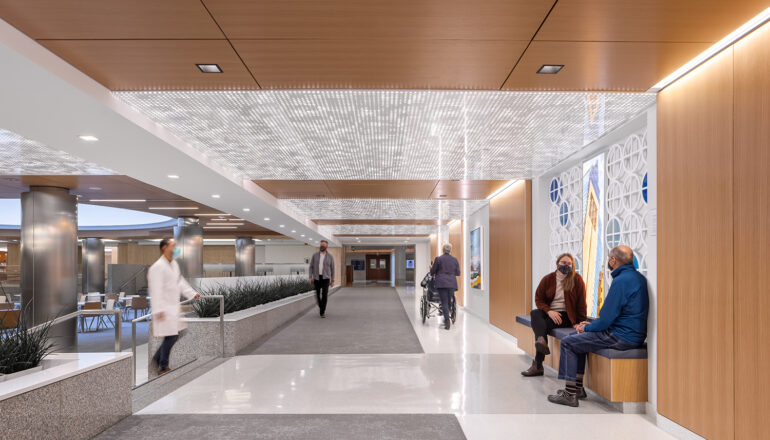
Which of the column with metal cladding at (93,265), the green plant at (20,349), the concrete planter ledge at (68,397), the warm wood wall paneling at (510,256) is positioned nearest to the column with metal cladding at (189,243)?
the column with metal cladding at (93,265)

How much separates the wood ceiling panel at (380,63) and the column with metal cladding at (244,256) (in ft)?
76.0

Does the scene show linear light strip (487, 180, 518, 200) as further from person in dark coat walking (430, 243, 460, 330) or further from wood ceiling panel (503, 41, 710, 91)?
wood ceiling panel (503, 41, 710, 91)

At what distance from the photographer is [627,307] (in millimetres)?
4316

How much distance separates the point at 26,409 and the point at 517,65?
11.8 feet

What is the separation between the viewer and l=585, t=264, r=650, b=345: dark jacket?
4.27 meters

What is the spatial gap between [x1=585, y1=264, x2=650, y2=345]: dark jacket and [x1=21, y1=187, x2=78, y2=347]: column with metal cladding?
878cm

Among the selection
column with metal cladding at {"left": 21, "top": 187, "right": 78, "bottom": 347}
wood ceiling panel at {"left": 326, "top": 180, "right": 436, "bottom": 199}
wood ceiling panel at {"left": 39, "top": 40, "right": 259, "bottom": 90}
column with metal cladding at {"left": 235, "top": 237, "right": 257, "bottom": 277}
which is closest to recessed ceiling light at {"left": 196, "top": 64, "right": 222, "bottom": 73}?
wood ceiling panel at {"left": 39, "top": 40, "right": 259, "bottom": 90}

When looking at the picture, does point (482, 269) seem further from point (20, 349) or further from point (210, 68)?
point (20, 349)

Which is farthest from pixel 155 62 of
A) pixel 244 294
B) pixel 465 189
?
pixel 465 189

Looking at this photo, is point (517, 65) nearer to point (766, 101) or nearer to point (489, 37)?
point (489, 37)

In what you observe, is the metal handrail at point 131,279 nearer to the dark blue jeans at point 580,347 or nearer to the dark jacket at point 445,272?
the dark jacket at point 445,272

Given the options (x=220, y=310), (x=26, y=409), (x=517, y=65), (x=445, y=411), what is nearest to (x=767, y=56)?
Answer: (x=517, y=65)

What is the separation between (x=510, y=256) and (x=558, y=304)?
349cm

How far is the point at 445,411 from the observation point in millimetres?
4238
